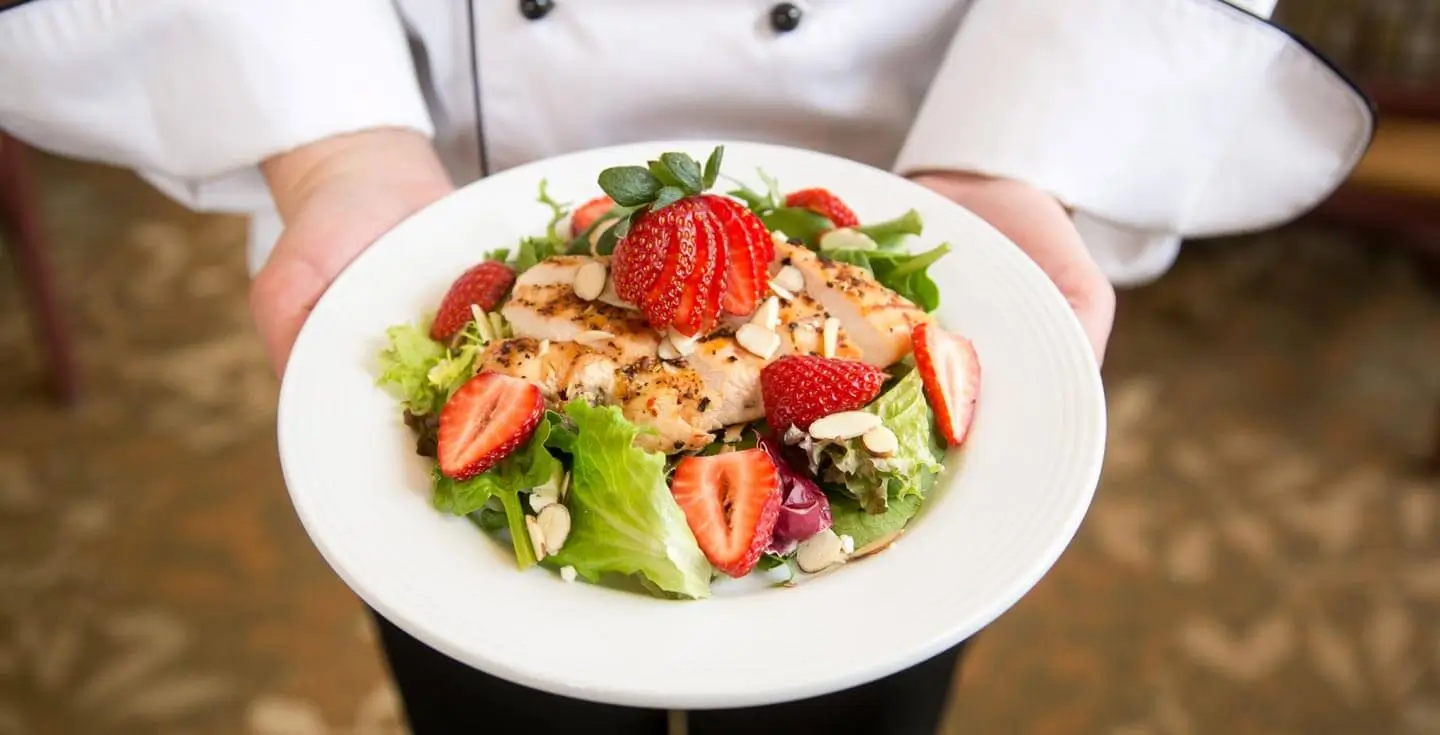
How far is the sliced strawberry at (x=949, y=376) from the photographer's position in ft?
3.68

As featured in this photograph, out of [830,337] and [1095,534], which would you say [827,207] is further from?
[1095,534]

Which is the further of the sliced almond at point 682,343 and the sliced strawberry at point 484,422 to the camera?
the sliced almond at point 682,343

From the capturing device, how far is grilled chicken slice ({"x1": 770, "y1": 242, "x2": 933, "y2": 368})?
120 cm

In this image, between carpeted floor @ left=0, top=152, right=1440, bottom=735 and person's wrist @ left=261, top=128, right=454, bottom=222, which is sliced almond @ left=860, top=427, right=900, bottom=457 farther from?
carpeted floor @ left=0, top=152, right=1440, bottom=735

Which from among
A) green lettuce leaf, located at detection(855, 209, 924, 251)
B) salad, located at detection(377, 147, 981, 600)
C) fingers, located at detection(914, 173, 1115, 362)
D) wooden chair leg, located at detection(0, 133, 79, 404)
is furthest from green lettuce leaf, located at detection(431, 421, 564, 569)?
wooden chair leg, located at detection(0, 133, 79, 404)

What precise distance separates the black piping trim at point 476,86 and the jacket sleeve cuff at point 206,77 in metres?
0.07

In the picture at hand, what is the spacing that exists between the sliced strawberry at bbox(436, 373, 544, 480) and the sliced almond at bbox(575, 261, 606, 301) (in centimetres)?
13

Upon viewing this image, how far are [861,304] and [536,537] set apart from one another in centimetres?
41

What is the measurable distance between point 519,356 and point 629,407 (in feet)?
0.40

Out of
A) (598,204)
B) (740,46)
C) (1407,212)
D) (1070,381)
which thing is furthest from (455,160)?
(1407,212)

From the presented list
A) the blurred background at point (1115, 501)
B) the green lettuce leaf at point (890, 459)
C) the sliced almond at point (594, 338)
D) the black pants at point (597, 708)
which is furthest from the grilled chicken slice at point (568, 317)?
the blurred background at point (1115, 501)

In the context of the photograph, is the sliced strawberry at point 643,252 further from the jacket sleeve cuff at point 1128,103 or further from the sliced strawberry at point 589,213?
the jacket sleeve cuff at point 1128,103

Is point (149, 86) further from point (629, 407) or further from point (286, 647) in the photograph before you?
point (286, 647)

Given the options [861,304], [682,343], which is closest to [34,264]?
[682,343]
